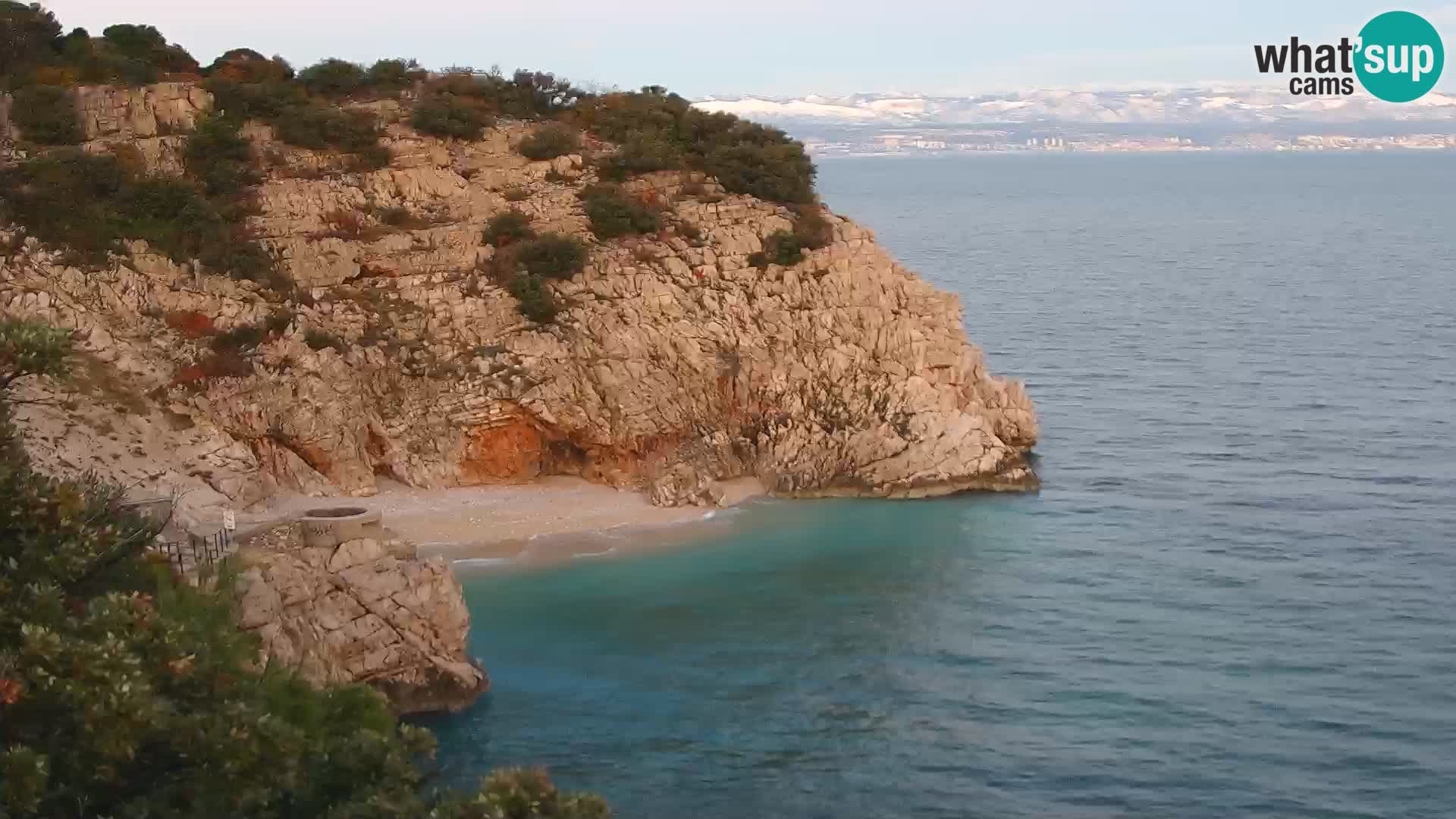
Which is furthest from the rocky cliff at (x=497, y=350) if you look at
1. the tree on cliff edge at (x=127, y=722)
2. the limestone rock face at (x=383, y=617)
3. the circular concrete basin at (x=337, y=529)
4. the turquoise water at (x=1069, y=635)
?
the tree on cliff edge at (x=127, y=722)

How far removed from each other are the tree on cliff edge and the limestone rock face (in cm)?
1127

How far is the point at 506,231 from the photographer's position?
44.5 m

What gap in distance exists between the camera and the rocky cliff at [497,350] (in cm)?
4009

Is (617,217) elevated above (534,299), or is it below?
above

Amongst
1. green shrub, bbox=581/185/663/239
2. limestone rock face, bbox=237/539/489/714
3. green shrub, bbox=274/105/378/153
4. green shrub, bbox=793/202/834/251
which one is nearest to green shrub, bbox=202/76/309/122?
green shrub, bbox=274/105/378/153

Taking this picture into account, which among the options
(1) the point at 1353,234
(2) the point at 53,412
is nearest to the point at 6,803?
(2) the point at 53,412

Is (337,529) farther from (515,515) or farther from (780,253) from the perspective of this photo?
(780,253)

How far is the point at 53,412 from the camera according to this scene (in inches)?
1460

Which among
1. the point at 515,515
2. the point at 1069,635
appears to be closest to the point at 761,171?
the point at 515,515

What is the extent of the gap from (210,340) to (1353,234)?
9591cm

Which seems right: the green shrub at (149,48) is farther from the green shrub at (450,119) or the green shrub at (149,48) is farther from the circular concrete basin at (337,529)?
the circular concrete basin at (337,529)

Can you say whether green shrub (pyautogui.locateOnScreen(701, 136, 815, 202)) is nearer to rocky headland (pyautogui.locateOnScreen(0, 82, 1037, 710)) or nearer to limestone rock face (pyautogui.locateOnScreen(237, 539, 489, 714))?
rocky headland (pyautogui.locateOnScreen(0, 82, 1037, 710))

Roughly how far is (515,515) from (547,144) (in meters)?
13.2

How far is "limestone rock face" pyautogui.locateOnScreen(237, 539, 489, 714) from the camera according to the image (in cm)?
2639
